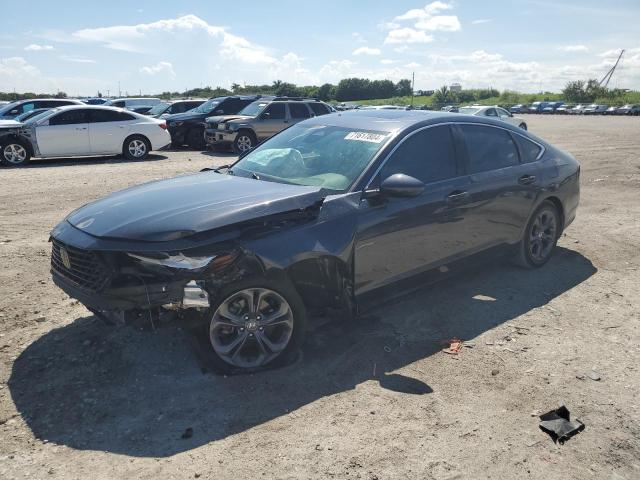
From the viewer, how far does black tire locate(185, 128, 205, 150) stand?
18.8 meters

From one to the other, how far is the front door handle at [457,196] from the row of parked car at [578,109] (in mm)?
70930

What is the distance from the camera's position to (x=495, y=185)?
204 inches

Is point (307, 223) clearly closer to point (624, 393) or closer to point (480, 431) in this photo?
point (480, 431)

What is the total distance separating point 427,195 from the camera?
456 centimetres

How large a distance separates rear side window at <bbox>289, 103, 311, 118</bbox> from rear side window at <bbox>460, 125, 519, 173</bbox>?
1256 cm

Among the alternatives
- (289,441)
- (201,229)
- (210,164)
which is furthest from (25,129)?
(289,441)

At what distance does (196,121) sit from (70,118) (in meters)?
4.96

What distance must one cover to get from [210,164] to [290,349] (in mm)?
11391

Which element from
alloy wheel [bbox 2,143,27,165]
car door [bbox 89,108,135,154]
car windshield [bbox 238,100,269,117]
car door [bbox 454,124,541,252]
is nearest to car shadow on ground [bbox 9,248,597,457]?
car door [bbox 454,124,541,252]

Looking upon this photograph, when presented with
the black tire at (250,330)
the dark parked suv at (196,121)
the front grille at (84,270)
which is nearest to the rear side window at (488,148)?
the black tire at (250,330)

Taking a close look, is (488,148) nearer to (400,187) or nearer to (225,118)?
(400,187)

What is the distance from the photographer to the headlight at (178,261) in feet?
11.2

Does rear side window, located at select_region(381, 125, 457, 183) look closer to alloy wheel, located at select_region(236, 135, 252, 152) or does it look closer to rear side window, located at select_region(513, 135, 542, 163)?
rear side window, located at select_region(513, 135, 542, 163)

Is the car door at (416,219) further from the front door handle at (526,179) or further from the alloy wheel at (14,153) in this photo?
the alloy wheel at (14,153)
